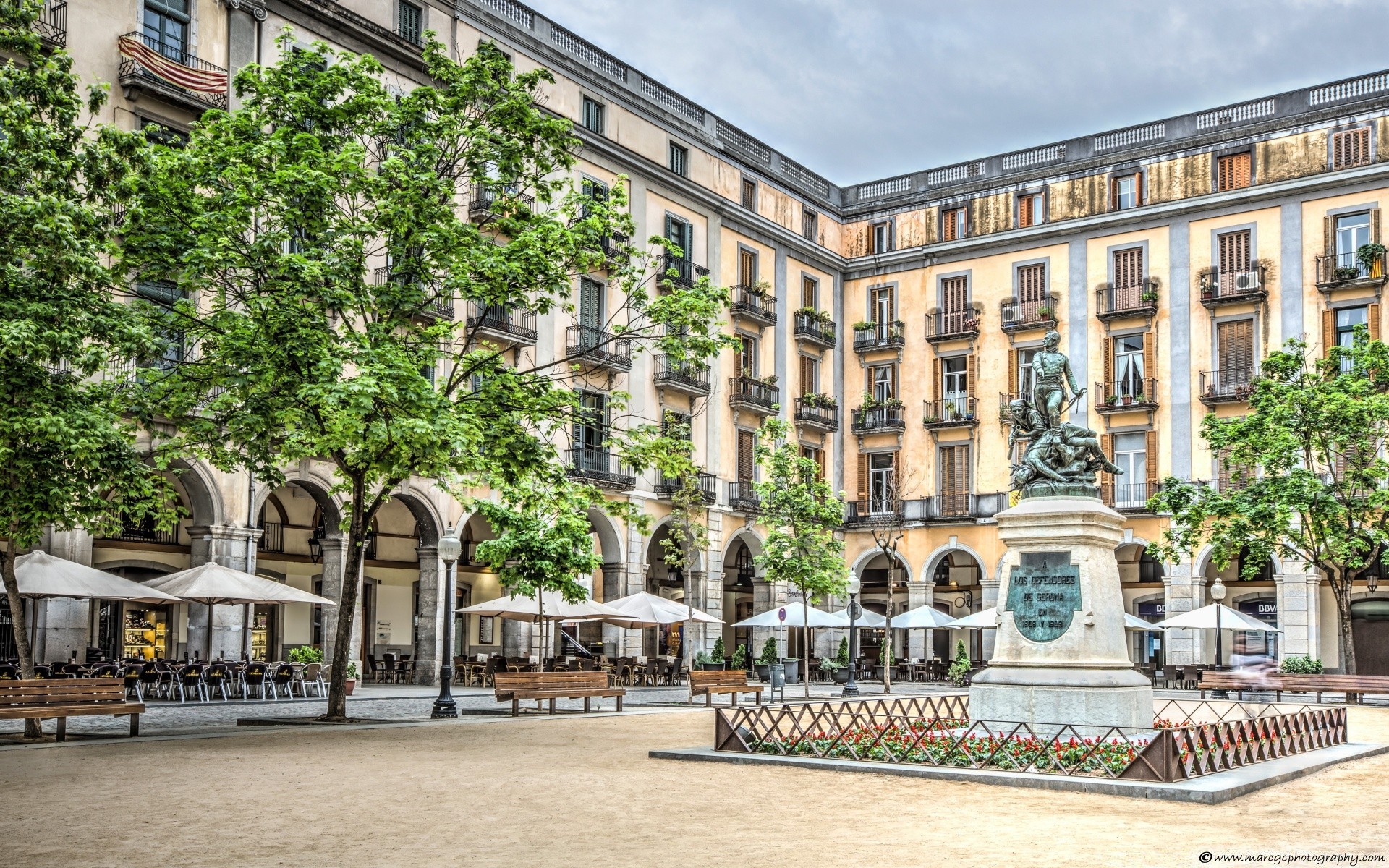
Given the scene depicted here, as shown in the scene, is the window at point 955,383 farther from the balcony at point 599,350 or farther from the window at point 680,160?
the balcony at point 599,350

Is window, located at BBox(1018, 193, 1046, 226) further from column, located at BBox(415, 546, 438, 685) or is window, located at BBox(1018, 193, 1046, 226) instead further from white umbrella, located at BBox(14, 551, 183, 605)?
white umbrella, located at BBox(14, 551, 183, 605)

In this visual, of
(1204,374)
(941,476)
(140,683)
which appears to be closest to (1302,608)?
(1204,374)

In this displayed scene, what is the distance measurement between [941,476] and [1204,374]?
9417mm

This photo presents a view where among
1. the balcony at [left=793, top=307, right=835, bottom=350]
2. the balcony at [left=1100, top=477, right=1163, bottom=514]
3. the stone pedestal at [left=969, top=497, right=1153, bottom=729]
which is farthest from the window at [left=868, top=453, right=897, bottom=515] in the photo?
the stone pedestal at [left=969, top=497, right=1153, bottom=729]

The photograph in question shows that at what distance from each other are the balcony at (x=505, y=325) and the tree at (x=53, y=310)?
16.7 meters

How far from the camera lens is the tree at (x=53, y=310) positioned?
1652 centimetres

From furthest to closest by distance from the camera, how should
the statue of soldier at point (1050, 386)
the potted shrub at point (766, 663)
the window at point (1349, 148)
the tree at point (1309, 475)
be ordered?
1. the window at point (1349, 148)
2. the potted shrub at point (766, 663)
3. the tree at point (1309, 475)
4. the statue of soldier at point (1050, 386)

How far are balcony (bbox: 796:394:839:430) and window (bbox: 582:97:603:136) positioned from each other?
1248 cm

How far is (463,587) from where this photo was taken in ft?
136

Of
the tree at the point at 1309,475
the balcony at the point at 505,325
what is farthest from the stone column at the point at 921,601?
the balcony at the point at 505,325

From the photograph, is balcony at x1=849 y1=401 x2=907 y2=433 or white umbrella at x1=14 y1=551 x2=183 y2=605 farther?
balcony at x1=849 y1=401 x2=907 y2=433

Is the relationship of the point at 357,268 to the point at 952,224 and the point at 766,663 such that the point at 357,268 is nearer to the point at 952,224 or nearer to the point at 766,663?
the point at 766,663

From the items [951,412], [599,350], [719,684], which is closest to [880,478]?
[951,412]

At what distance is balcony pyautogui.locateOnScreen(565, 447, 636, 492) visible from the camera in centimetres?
3919
